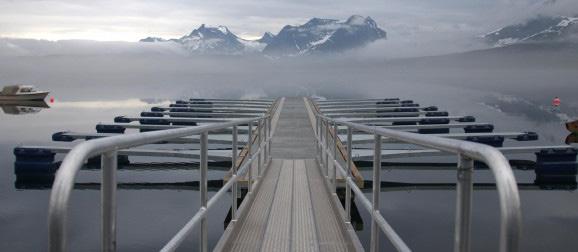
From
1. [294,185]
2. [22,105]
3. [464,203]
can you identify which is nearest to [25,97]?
[22,105]

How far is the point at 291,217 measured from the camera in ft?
19.9

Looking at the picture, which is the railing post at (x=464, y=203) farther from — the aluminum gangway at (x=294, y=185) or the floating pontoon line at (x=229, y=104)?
the floating pontoon line at (x=229, y=104)

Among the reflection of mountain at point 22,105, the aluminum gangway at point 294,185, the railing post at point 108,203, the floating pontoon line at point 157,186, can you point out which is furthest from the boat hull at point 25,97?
the railing post at point 108,203

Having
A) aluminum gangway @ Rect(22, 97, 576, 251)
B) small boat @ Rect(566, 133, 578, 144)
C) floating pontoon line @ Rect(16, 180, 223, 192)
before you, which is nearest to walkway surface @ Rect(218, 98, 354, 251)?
aluminum gangway @ Rect(22, 97, 576, 251)

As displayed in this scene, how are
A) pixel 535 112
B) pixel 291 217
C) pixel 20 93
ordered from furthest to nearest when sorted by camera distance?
pixel 535 112
pixel 20 93
pixel 291 217

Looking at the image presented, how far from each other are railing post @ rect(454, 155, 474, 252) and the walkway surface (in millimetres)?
2830

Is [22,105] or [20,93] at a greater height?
[20,93]

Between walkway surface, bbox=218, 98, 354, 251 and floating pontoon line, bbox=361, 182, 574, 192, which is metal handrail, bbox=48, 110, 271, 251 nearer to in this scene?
walkway surface, bbox=218, 98, 354, 251

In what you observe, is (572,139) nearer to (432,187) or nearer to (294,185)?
(432,187)

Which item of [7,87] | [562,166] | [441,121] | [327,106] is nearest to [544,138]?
[327,106]

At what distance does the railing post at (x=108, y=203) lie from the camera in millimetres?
1908

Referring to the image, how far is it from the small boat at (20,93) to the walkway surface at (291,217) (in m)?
71.5

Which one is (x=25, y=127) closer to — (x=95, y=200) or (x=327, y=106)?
(x=327, y=106)

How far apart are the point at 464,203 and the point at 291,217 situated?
4259mm
